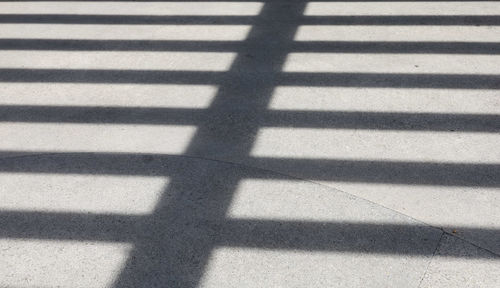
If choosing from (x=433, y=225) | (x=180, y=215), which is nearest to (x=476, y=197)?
(x=433, y=225)

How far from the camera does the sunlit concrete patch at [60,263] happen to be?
10.5 ft

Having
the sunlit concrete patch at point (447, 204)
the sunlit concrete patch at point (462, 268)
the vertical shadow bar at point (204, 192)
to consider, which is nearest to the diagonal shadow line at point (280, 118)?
the vertical shadow bar at point (204, 192)

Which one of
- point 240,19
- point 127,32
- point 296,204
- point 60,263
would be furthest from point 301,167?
point 127,32

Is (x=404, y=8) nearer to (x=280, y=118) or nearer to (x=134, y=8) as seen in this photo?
(x=280, y=118)

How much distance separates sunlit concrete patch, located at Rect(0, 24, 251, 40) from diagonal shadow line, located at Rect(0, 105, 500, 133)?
4.26 ft

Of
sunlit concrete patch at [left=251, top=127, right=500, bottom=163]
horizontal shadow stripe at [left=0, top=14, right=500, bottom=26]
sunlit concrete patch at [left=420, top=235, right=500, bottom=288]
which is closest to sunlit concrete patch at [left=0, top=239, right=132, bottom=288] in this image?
sunlit concrete patch at [left=251, top=127, right=500, bottom=163]

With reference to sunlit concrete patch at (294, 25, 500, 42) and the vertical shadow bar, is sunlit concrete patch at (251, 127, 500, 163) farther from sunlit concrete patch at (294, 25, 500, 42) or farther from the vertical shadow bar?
sunlit concrete patch at (294, 25, 500, 42)

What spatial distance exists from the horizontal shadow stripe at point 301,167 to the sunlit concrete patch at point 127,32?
6.33 ft

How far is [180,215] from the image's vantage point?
3615 millimetres

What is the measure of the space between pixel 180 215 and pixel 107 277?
0.60 meters

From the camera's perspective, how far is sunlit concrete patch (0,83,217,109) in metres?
4.74

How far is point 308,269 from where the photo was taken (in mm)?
3207

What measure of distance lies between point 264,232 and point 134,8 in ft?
12.5

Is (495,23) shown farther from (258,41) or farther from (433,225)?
(433,225)
